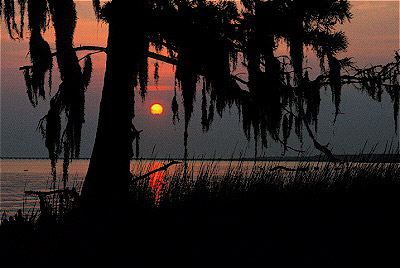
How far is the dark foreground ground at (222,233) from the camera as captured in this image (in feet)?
16.0

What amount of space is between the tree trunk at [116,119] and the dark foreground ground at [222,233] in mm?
417

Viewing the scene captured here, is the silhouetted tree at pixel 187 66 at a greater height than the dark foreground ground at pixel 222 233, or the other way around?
the silhouetted tree at pixel 187 66

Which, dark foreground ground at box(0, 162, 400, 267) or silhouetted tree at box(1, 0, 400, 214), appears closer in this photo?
dark foreground ground at box(0, 162, 400, 267)

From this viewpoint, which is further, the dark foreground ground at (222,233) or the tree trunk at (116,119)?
the tree trunk at (116,119)

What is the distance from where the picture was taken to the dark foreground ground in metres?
4.89

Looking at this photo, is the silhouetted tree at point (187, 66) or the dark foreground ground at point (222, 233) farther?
the silhouetted tree at point (187, 66)

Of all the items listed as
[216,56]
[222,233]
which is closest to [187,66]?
[216,56]

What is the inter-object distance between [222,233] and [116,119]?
2331 mm

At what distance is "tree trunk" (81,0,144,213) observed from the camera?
6.88 m

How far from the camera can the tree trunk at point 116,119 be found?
22.6ft

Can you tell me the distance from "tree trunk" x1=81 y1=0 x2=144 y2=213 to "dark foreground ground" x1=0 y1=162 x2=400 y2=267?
0.42 metres

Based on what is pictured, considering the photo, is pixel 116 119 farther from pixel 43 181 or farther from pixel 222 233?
pixel 43 181

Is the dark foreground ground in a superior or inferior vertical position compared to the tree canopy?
inferior

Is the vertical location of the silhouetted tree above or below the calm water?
above
